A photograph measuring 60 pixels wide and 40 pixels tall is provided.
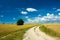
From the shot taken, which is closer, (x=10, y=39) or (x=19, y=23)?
(x=10, y=39)

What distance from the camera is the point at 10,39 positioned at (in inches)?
948

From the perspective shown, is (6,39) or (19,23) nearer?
(6,39)

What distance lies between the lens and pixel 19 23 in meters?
77.0

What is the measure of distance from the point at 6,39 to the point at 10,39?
1.81 feet

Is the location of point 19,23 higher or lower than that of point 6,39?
higher

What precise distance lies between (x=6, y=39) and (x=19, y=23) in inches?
2081

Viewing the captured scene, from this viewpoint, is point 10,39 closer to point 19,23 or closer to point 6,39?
point 6,39

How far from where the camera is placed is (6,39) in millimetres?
24172

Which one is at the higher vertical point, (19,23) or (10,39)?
(19,23)

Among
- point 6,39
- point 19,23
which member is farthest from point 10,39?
point 19,23
